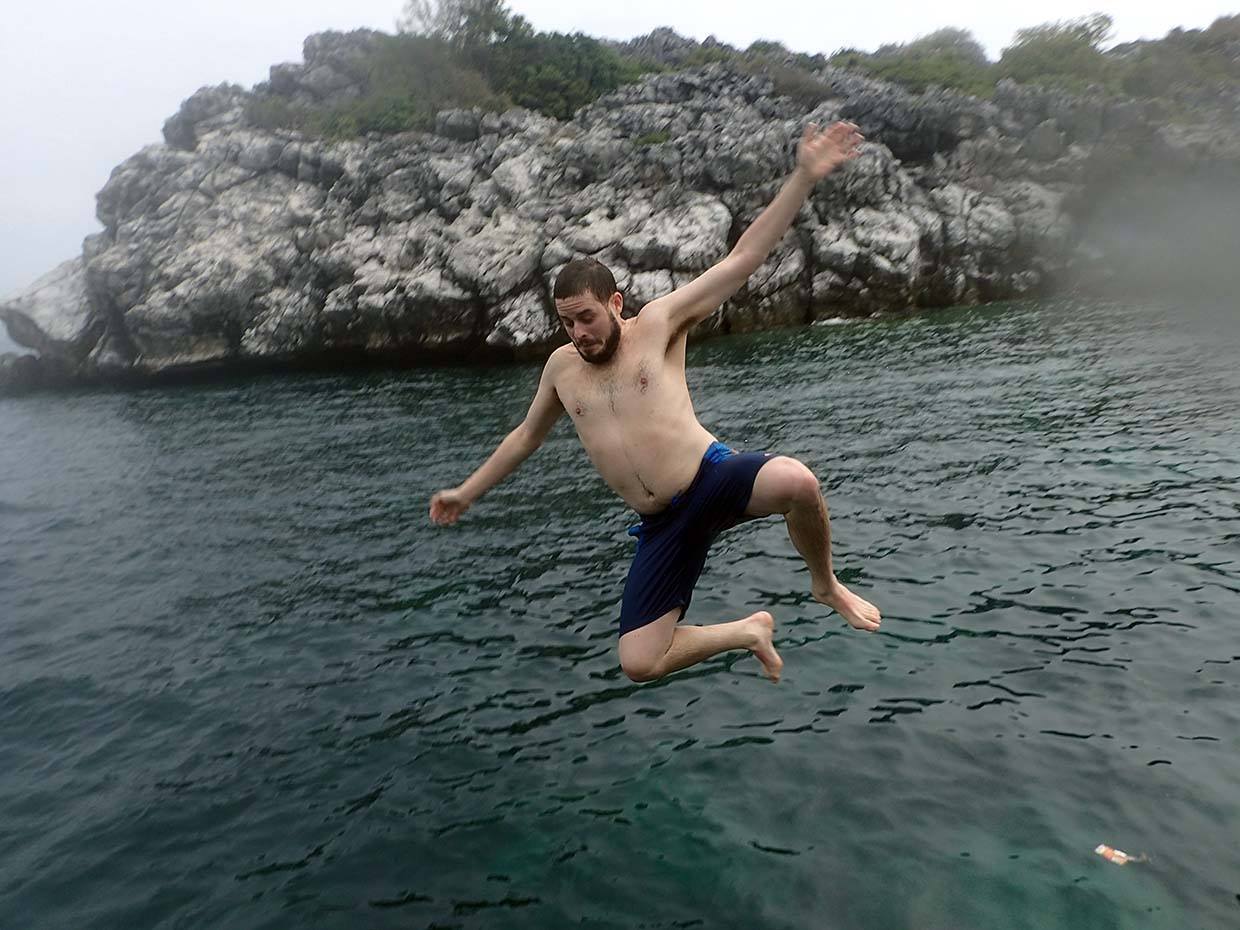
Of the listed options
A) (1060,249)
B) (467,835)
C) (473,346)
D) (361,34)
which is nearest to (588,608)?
(467,835)

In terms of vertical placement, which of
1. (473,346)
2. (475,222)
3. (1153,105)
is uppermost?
(1153,105)

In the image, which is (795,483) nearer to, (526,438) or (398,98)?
(526,438)

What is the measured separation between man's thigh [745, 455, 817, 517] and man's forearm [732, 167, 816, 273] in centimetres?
135

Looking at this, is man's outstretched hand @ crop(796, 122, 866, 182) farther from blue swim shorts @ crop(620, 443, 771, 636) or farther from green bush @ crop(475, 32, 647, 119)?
green bush @ crop(475, 32, 647, 119)

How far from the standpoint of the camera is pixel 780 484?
549cm

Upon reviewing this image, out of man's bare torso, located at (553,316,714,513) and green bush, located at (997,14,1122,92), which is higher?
green bush, located at (997,14,1122,92)

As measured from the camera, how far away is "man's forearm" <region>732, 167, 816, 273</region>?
5.18 meters

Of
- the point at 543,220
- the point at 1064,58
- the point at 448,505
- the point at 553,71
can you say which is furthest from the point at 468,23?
the point at 448,505

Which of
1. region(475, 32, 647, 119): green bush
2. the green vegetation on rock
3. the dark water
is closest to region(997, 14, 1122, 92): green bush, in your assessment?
the green vegetation on rock

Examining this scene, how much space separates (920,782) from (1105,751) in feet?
5.10

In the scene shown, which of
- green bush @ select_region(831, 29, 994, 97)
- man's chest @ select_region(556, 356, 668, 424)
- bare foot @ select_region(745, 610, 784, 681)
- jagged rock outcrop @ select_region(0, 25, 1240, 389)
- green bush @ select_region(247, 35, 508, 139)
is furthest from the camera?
green bush @ select_region(831, 29, 994, 97)

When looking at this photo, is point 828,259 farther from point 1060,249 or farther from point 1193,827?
point 1193,827

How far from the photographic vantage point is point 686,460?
18.9 ft

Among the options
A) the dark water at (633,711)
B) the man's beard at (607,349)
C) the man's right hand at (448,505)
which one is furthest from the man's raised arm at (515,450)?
the dark water at (633,711)
